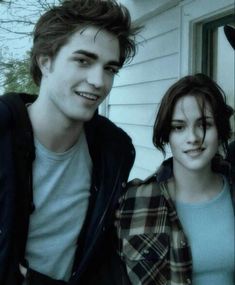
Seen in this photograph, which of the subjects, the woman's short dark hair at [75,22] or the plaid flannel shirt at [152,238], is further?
the woman's short dark hair at [75,22]

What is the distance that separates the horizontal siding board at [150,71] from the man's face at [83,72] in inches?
68.2

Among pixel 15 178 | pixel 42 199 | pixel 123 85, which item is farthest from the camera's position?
pixel 123 85

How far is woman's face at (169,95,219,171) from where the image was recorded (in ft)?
5.62

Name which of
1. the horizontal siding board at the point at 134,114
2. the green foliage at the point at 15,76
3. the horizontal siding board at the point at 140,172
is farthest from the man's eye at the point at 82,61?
the horizontal siding board at the point at 140,172

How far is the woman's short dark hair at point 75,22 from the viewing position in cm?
185

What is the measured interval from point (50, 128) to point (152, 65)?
87.3 inches

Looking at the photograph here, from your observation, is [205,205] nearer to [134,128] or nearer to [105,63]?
[105,63]

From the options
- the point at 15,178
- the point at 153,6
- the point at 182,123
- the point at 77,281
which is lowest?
the point at 77,281

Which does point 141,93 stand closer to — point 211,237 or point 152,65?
point 152,65

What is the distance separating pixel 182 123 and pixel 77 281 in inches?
31.0

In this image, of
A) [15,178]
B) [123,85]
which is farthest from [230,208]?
[123,85]

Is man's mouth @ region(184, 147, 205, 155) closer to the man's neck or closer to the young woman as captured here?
the young woman

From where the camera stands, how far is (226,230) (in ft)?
5.62

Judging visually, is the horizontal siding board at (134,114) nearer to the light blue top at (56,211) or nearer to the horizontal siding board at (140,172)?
the horizontal siding board at (140,172)
